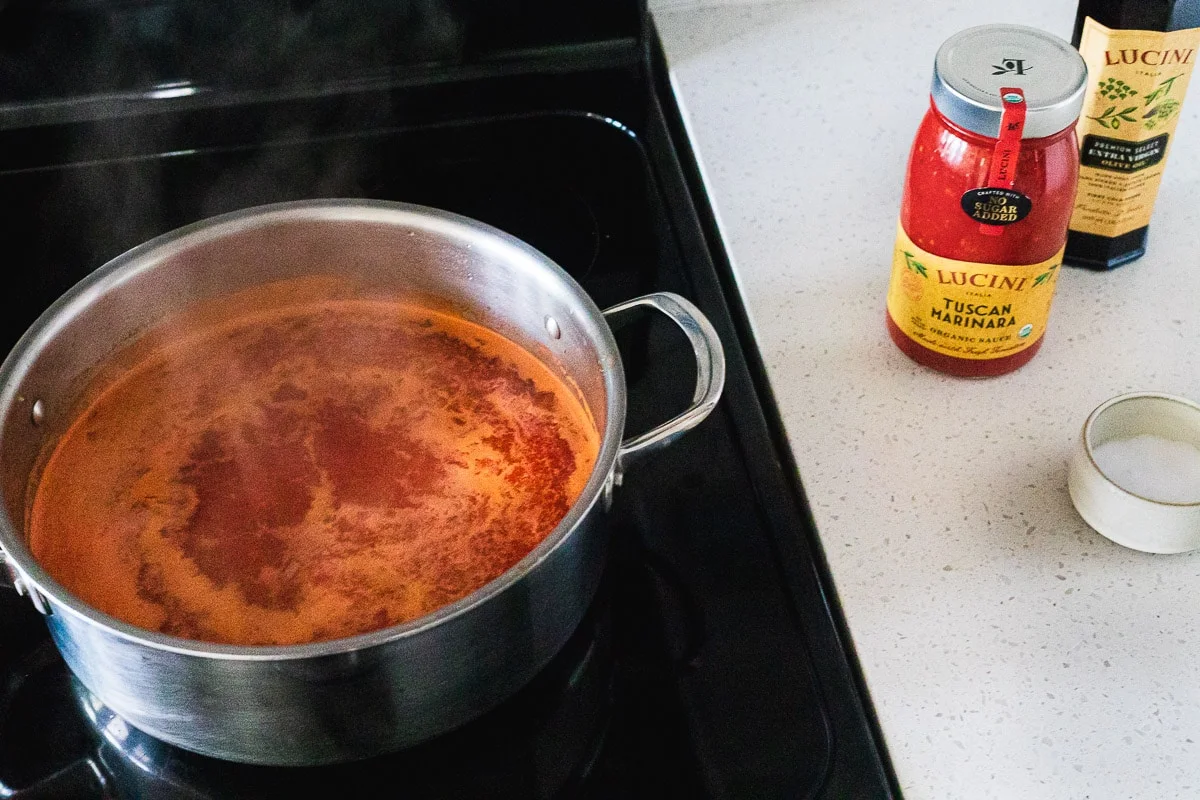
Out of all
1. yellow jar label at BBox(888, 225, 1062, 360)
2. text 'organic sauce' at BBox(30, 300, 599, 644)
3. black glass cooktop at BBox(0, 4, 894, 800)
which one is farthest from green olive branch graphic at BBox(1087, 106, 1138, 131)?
text 'organic sauce' at BBox(30, 300, 599, 644)

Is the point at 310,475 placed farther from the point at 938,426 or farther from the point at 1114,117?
the point at 1114,117

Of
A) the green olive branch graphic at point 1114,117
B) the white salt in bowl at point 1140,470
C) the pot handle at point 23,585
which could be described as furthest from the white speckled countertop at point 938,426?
the pot handle at point 23,585

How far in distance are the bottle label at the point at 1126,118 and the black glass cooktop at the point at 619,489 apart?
27cm

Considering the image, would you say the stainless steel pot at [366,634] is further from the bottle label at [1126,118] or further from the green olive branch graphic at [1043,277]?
the bottle label at [1126,118]

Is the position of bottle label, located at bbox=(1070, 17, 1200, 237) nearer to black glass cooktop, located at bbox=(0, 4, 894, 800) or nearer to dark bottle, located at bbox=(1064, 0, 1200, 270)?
dark bottle, located at bbox=(1064, 0, 1200, 270)

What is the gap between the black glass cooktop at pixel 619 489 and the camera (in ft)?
2.25

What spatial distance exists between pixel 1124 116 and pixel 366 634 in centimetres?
62

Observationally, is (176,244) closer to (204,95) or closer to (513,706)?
(204,95)

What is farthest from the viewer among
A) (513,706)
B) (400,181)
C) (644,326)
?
(400,181)

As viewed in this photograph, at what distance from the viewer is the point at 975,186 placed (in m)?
0.76

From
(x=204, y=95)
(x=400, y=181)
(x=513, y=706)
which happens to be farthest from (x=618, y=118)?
(x=513, y=706)

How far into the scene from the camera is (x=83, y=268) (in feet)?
3.25

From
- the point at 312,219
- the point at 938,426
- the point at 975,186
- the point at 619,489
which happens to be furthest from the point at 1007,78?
the point at 312,219

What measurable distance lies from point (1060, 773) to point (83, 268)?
799 millimetres
